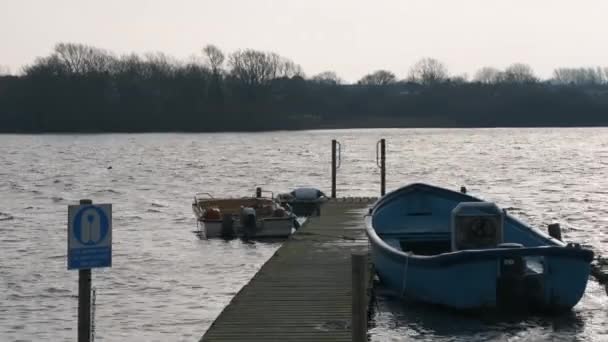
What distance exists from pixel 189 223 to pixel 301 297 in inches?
682

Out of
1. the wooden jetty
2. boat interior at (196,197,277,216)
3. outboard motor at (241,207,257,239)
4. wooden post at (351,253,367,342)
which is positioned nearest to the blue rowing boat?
the wooden jetty

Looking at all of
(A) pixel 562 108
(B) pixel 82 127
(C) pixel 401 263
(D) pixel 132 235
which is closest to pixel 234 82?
(B) pixel 82 127

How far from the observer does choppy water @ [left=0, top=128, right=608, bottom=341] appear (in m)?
15.6

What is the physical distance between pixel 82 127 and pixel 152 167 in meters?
64.5

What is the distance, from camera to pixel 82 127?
127188 mm

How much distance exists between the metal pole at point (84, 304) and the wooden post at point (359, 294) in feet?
9.01

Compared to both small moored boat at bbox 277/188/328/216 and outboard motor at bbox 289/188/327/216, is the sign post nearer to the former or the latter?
small moored boat at bbox 277/188/328/216

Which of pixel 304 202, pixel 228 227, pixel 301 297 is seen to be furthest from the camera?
pixel 304 202

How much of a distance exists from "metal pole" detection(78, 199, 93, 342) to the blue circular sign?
5.4 inches

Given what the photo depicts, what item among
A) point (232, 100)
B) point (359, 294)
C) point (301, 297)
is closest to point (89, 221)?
point (359, 294)

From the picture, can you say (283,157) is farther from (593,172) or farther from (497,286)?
(497,286)

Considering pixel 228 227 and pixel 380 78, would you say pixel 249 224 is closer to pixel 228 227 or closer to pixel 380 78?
pixel 228 227

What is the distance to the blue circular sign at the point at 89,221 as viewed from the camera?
8836 mm

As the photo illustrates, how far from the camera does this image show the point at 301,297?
14.5 metres
